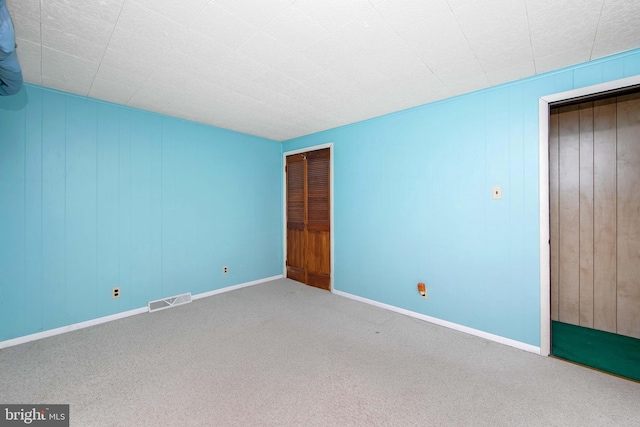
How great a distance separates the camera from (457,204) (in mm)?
2795

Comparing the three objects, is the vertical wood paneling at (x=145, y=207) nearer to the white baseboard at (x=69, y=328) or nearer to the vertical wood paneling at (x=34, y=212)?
the white baseboard at (x=69, y=328)

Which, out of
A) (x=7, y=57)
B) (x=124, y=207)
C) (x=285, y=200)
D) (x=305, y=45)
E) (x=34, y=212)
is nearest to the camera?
(x=7, y=57)

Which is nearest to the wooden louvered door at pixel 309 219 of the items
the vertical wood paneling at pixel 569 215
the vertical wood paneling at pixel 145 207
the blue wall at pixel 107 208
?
the blue wall at pixel 107 208

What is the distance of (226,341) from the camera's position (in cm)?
252

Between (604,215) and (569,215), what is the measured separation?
0.87 feet

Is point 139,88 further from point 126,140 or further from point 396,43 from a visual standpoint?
point 396,43

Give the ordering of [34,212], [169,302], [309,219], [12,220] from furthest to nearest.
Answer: [309,219], [169,302], [34,212], [12,220]

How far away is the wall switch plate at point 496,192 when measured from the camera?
2.53 metres

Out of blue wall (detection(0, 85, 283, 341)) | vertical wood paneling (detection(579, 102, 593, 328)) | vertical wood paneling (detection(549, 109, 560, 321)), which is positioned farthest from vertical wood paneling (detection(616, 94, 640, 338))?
blue wall (detection(0, 85, 283, 341))

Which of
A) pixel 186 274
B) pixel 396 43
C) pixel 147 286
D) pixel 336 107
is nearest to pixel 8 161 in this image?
pixel 147 286

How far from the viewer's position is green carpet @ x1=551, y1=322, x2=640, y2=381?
6.89 ft

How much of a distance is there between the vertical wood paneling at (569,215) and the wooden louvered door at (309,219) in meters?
2.84

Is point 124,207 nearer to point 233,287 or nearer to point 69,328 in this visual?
point 69,328

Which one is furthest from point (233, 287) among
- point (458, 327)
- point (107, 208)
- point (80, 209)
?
point (458, 327)
